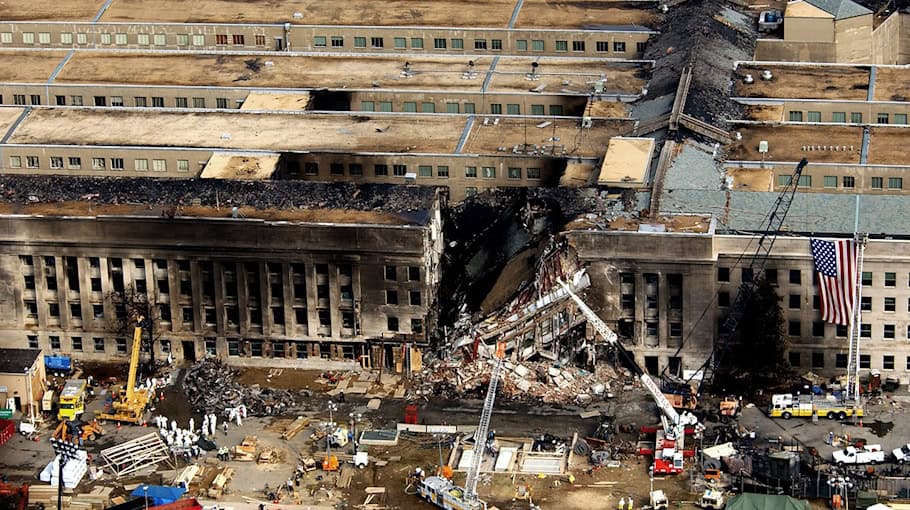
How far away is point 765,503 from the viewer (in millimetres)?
198000

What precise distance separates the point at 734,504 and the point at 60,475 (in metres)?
54.0

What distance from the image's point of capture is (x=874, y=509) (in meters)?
198

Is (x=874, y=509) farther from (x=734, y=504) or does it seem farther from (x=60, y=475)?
(x=60, y=475)

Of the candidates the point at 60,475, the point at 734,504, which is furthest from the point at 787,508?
the point at 60,475

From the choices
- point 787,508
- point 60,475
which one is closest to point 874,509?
point 787,508

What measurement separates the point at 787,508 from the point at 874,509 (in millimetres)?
7251

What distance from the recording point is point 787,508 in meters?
197

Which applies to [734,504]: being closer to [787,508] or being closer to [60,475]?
[787,508]

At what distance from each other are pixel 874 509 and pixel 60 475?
214 ft

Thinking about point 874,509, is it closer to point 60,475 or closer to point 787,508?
point 787,508

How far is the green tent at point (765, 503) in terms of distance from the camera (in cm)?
19725

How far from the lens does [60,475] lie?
199500mm

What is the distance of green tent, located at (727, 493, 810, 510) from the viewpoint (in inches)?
7766

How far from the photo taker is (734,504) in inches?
7815
